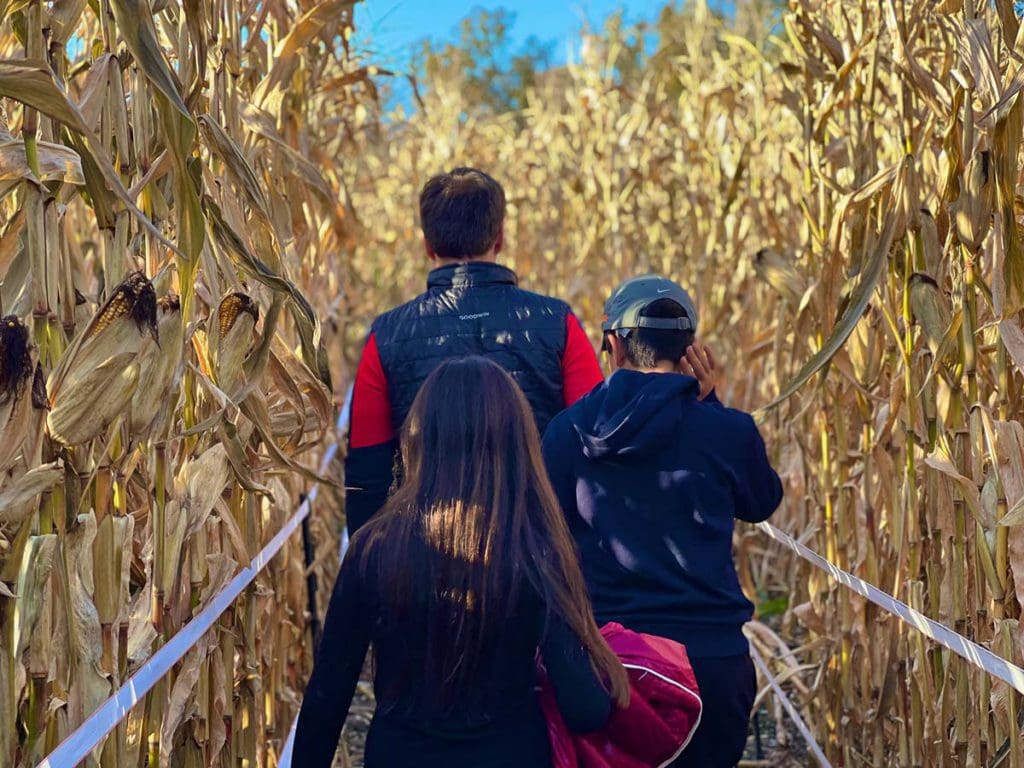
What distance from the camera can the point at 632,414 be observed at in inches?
77.0

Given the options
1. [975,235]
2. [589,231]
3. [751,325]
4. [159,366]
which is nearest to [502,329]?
[975,235]

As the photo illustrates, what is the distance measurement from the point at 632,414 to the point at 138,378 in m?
0.76

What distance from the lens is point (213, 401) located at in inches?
81.6

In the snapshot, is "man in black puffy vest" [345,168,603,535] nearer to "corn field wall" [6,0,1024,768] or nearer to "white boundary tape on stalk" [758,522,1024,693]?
"corn field wall" [6,0,1024,768]

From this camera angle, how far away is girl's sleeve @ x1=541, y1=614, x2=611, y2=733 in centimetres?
163

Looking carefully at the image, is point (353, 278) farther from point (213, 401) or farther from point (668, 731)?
point (668, 731)

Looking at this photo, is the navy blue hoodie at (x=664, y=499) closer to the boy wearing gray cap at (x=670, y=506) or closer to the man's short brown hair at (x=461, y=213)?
the boy wearing gray cap at (x=670, y=506)

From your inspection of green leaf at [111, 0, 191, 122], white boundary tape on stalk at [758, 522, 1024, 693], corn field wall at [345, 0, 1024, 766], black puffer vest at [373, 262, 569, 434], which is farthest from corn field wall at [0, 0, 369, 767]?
white boundary tape on stalk at [758, 522, 1024, 693]

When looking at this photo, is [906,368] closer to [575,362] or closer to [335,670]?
[575,362]

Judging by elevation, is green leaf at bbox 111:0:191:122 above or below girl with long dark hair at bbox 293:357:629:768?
above

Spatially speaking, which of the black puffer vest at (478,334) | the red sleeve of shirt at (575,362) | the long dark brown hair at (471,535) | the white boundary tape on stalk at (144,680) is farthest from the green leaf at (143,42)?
the red sleeve of shirt at (575,362)

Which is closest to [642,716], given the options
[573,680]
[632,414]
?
[573,680]

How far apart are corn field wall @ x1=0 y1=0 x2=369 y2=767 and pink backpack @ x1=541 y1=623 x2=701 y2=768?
474 mm

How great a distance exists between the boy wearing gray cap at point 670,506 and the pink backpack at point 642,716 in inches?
5.5
